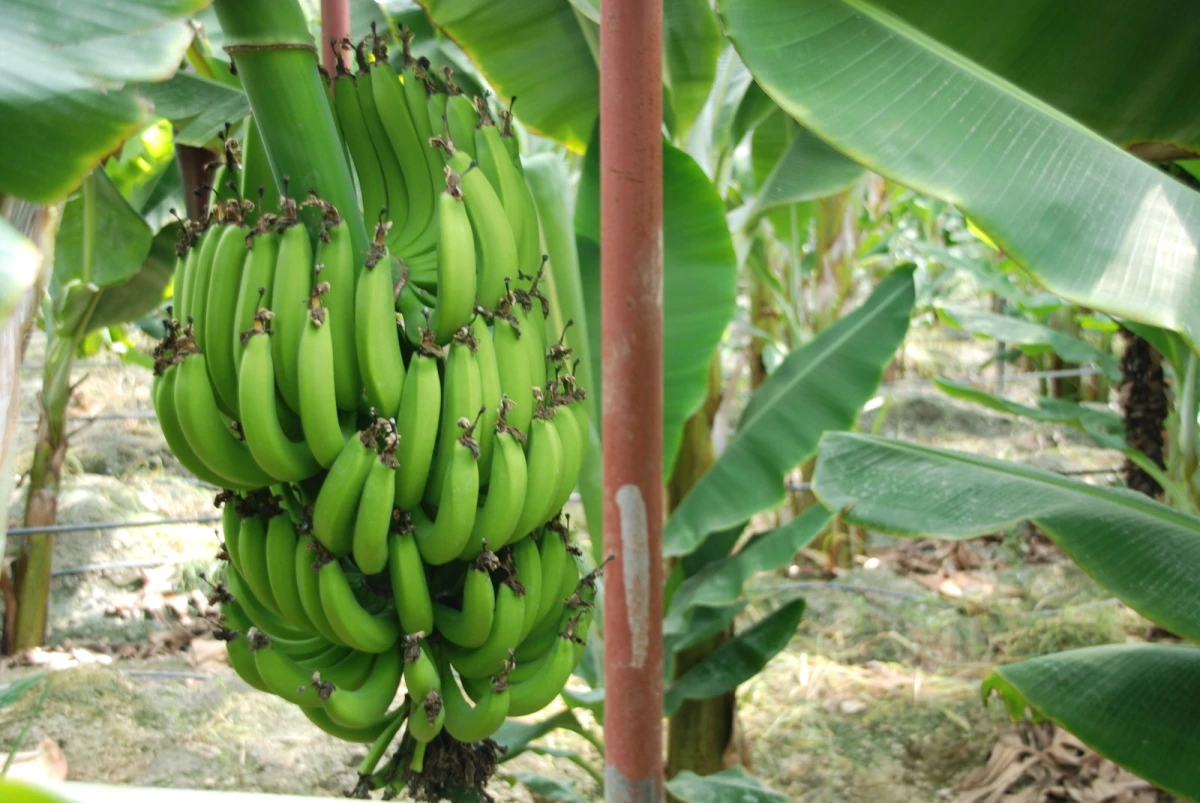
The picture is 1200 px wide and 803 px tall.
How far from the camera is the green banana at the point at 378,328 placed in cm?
79

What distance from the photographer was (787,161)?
1.67m

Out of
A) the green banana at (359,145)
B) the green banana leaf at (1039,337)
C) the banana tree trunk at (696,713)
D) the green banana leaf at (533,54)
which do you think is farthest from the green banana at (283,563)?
the green banana leaf at (1039,337)

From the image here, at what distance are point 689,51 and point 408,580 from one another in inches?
41.6

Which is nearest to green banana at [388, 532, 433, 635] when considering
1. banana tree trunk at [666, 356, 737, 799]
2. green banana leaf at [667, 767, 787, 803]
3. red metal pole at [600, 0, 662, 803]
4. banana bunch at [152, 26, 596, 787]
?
banana bunch at [152, 26, 596, 787]

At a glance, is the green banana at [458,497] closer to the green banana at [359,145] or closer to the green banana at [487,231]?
the green banana at [487,231]

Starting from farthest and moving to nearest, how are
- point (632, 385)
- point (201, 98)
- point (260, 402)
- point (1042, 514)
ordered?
point (201, 98) → point (1042, 514) → point (632, 385) → point (260, 402)

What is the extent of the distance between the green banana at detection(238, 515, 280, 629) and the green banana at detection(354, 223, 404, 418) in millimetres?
189

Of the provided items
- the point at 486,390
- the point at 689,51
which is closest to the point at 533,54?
the point at 689,51

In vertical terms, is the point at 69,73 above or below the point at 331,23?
below

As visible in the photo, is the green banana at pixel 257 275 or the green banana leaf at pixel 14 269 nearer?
the green banana leaf at pixel 14 269

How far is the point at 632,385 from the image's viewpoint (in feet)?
3.50

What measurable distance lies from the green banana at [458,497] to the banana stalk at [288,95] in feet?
0.73

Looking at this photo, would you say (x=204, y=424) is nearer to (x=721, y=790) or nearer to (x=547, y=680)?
(x=547, y=680)

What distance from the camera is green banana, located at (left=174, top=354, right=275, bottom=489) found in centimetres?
78
